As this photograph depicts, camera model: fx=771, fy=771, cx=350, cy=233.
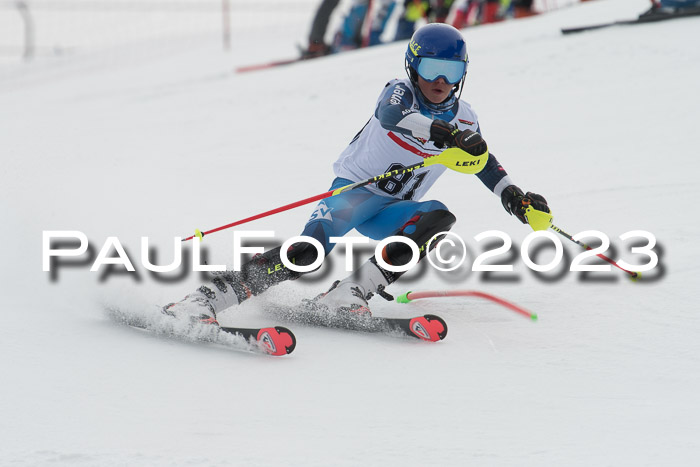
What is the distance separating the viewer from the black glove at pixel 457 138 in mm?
2926

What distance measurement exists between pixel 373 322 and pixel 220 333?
1.99 ft

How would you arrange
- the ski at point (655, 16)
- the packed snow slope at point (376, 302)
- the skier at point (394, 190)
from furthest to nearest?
the ski at point (655, 16), the skier at point (394, 190), the packed snow slope at point (376, 302)

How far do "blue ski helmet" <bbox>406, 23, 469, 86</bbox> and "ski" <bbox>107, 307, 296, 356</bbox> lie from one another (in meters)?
1.26

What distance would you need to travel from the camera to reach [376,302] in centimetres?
361

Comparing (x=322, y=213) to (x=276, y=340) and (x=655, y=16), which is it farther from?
(x=655, y=16)

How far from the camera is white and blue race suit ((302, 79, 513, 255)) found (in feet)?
10.7

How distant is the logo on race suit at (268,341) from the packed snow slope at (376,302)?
0.06m

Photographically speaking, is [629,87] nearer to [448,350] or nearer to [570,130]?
[570,130]

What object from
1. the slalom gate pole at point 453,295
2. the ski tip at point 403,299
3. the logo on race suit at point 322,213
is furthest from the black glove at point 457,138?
the ski tip at point 403,299

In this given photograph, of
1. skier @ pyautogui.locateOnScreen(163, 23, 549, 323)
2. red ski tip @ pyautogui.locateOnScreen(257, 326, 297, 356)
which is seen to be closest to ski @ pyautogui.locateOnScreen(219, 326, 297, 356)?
red ski tip @ pyautogui.locateOnScreen(257, 326, 297, 356)

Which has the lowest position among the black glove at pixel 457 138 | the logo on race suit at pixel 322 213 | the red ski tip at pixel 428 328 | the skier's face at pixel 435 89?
the red ski tip at pixel 428 328

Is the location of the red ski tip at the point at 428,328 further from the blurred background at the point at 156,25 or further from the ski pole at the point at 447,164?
the blurred background at the point at 156,25

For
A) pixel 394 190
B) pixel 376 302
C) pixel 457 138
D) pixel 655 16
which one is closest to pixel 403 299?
pixel 376 302

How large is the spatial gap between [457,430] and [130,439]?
89 centimetres
